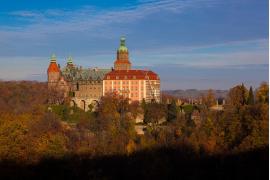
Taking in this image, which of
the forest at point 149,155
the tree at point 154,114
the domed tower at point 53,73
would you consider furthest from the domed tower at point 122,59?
the forest at point 149,155

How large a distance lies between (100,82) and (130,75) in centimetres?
435

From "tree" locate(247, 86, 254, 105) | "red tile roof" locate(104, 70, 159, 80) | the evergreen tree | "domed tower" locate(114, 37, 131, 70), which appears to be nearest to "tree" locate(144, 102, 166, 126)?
the evergreen tree

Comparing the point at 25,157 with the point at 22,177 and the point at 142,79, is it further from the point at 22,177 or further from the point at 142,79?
the point at 142,79

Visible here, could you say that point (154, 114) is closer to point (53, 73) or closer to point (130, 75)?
point (130, 75)

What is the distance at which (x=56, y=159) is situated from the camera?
2269cm

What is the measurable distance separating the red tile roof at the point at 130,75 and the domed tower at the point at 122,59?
17.9 ft

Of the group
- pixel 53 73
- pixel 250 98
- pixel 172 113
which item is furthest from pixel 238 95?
pixel 53 73

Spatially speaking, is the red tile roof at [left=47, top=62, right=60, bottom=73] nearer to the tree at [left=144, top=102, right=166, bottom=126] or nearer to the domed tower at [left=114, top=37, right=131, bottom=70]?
the domed tower at [left=114, top=37, right=131, bottom=70]

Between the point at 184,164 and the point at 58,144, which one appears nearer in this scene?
A: the point at 184,164

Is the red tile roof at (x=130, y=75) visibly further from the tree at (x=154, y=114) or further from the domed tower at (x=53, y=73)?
the tree at (x=154, y=114)

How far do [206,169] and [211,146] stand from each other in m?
6.37

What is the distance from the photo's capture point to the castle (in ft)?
227

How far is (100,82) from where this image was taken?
72.1 m

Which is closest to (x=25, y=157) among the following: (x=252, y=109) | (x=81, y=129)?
(x=252, y=109)
